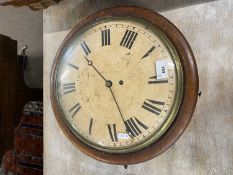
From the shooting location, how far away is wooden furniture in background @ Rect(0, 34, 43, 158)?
121 centimetres

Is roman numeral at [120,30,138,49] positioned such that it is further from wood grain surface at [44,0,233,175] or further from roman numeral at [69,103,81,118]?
roman numeral at [69,103,81,118]

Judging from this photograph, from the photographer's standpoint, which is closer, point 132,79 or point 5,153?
point 132,79

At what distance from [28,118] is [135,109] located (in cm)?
67

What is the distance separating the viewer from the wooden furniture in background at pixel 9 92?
121cm

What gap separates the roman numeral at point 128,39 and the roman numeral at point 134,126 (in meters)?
0.19

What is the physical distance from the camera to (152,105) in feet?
2.20

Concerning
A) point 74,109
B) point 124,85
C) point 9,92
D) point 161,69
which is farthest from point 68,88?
point 9,92

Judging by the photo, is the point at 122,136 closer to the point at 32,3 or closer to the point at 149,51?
the point at 149,51

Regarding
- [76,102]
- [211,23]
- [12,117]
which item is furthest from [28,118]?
[211,23]

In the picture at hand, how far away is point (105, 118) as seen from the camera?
2.38 feet

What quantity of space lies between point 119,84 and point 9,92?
71 cm

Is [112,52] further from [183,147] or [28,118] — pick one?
[28,118]

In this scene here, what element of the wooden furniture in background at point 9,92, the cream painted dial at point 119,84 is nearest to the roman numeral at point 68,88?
the cream painted dial at point 119,84

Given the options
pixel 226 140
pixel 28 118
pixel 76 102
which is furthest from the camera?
pixel 28 118
